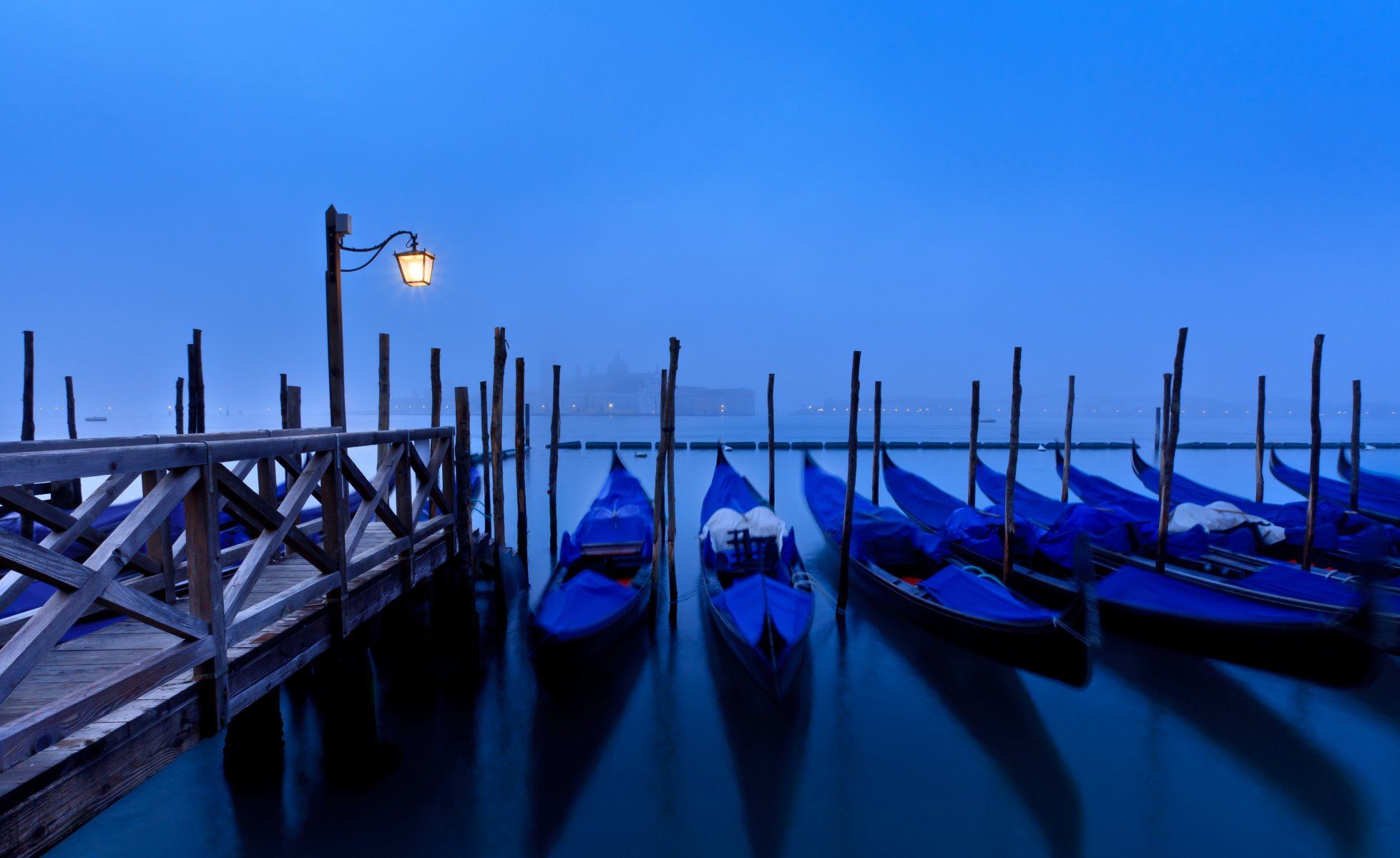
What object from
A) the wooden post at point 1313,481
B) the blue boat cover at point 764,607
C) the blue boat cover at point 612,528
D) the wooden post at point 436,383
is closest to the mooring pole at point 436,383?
the wooden post at point 436,383

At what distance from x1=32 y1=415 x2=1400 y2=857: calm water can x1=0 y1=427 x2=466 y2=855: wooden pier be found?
1163mm

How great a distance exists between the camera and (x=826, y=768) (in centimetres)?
389

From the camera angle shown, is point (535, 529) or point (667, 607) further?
point (535, 529)

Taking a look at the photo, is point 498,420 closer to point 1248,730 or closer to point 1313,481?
point 1248,730

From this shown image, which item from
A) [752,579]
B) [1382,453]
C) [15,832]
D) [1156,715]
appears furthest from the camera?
[1382,453]

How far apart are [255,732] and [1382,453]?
41.6 m

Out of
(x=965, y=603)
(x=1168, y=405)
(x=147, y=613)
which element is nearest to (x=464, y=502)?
(x=147, y=613)

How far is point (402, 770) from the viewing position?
3748mm

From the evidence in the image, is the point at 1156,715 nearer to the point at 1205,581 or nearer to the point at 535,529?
the point at 1205,581

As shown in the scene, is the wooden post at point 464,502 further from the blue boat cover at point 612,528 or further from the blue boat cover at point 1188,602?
the blue boat cover at point 1188,602

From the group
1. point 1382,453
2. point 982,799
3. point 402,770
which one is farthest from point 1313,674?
point 1382,453

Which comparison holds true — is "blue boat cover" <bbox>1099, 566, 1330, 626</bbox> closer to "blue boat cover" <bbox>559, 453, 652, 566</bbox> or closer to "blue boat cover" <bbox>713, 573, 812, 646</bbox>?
"blue boat cover" <bbox>713, 573, 812, 646</bbox>

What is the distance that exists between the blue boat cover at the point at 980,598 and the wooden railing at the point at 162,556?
13.1 ft

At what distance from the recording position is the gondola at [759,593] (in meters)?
3.92
